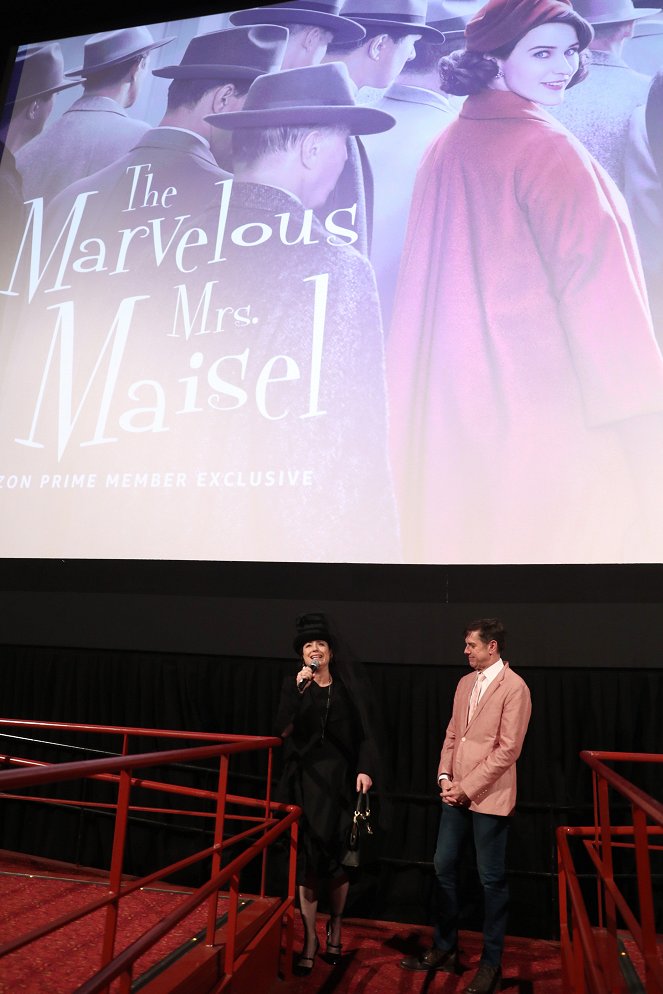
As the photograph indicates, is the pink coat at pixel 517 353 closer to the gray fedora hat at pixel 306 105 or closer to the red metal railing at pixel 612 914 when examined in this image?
the gray fedora hat at pixel 306 105

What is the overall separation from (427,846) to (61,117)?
5054 mm

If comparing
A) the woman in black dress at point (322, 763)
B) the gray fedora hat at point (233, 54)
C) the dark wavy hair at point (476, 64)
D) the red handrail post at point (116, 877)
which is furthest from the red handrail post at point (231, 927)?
the gray fedora hat at point (233, 54)

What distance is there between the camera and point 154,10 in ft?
18.6

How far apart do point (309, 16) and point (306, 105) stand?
2.27 ft

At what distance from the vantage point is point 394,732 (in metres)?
4.14

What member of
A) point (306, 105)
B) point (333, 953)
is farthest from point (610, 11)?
point (333, 953)

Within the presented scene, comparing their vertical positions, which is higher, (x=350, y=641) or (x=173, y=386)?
(x=173, y=386)

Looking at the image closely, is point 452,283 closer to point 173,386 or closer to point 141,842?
point 173,386

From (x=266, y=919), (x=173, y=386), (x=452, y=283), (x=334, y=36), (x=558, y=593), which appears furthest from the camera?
(x=334, y=36)

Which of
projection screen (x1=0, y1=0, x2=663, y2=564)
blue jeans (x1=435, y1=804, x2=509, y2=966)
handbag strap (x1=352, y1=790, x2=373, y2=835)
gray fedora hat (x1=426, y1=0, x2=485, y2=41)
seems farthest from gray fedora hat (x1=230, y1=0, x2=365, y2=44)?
blue jeans (x1=435, y1=804, x2=509, y2=966)

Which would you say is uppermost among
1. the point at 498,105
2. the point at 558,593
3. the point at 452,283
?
the point at 498,105

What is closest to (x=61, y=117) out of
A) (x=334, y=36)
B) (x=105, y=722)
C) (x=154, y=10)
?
(x=154, y=10)

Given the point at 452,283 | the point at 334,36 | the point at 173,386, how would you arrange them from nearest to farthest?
the point at 452,283
the point at 173,386
the point at 334,36

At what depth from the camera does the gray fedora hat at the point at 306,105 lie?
186 inches
